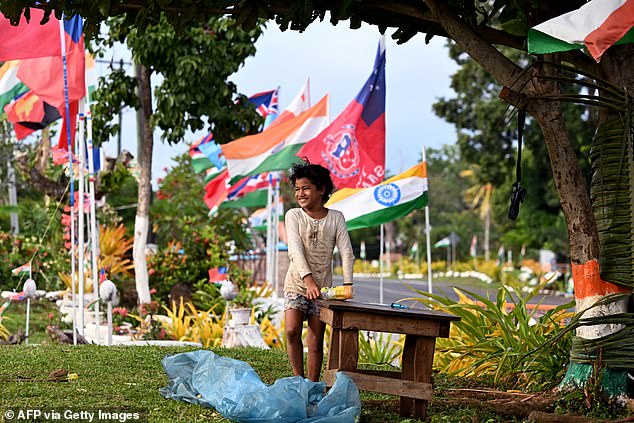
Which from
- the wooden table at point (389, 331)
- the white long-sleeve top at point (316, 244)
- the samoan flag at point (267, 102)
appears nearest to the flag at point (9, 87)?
the samoan flag at point (267, 102)

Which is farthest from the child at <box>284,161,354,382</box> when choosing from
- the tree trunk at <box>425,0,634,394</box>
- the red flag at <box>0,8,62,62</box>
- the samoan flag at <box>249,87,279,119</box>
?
the samoan flag at <box>249,87,279,119</box>

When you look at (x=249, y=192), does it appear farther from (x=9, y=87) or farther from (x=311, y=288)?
(x=311, y=288)

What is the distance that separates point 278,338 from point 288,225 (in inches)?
234

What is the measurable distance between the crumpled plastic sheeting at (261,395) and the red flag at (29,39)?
5847 mm

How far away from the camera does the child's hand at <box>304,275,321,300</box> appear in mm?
6309

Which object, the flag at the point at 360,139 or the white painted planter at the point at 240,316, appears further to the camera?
the flag at the point at 360,139

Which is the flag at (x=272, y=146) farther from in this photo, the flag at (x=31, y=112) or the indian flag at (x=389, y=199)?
the flag at (x=31, y=112)

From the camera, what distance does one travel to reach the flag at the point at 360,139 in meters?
14.0

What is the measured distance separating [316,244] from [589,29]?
2304 mm

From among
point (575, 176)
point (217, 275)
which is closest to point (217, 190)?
point (217, 275)

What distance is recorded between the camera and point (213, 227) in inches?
727

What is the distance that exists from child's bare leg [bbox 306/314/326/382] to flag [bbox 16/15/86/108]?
5925 millimetres

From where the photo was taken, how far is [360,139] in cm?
1404

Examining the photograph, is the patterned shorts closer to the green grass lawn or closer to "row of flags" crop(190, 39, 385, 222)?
the green grass lawn
